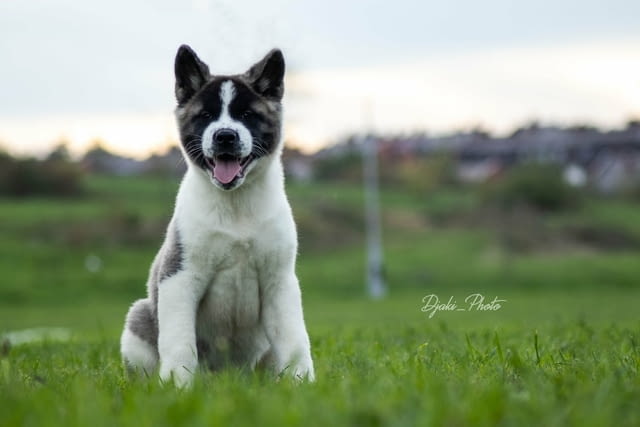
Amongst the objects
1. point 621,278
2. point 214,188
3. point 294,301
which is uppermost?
point 214,188

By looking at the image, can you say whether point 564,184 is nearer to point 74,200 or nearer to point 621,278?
point 621,278

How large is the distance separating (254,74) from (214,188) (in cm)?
93

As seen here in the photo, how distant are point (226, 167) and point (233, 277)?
0.74 metres

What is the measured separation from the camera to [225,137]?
618 cm

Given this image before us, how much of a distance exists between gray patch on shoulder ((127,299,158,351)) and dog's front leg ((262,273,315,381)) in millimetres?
836

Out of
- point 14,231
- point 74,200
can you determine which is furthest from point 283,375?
point 74,200

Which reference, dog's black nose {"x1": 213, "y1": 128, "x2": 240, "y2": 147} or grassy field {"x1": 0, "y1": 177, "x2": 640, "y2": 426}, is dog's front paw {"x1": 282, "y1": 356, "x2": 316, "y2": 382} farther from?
dog's black nose {"x1": 213, "y1": 128, "x2": 240, "y2": 147}

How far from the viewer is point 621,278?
1858 inches

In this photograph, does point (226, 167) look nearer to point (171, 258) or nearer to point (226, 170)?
point (226, 170)

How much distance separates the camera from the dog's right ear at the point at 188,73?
652 cm

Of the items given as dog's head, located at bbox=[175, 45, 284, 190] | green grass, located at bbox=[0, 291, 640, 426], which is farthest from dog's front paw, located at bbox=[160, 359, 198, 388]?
dog's head, located at bbox=[175, 45, 284, 190]

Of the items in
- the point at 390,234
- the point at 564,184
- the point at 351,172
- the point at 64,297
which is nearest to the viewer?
the point at 64,297

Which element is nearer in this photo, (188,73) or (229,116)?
(229,116)

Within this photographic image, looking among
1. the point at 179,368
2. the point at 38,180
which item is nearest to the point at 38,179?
the point at 38,180
